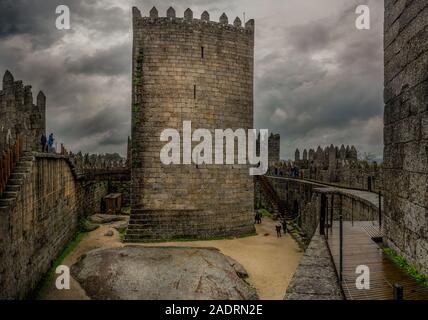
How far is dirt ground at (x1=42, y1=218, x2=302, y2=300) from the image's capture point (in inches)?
390

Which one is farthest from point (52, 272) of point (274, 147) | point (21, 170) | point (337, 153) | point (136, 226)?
point (274, 147)

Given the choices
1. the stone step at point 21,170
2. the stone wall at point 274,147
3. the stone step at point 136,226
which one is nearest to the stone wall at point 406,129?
the stone step at point 21,170

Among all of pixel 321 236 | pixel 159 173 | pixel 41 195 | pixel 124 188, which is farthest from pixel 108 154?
pixel 321 236

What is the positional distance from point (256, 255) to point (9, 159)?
945 centimetres

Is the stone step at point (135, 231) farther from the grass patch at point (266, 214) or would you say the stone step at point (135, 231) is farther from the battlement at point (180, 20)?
the grass patch at point (266, 214)

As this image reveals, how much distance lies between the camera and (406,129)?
5508mm

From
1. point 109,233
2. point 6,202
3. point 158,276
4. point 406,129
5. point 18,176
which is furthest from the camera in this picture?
point 109,233

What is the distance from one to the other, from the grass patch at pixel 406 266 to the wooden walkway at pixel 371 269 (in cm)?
7

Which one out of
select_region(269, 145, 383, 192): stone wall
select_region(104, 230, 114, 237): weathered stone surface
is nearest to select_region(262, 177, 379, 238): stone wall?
select_region(269, 145, 383, 192): stone wall

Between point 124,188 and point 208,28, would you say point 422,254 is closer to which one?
point 208,28

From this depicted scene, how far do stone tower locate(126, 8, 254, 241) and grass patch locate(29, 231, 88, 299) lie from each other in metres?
2.43

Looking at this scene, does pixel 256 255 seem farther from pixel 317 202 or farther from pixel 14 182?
pixel 14 182

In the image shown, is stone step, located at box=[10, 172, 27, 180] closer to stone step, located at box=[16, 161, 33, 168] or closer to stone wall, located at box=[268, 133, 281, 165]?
stone step, located at box=[16, 161, 33, 168]
